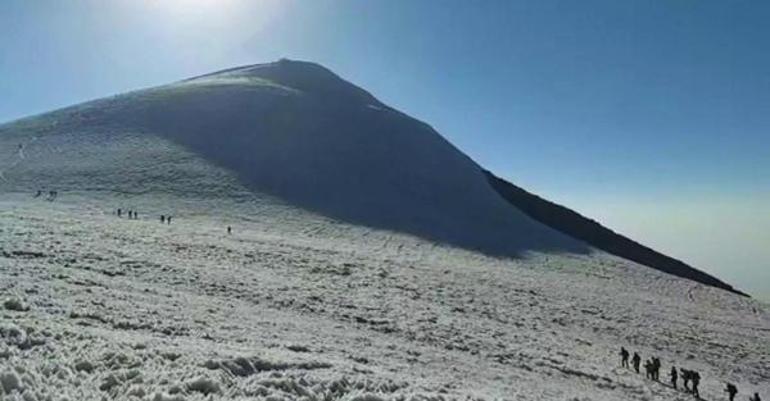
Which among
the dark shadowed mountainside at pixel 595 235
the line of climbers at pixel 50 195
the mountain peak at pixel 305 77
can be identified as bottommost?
the line of climbers at pixel 50 195

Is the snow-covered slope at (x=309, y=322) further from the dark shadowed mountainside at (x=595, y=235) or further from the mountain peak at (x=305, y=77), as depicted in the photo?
the mountain peak at (x=305, y=77)

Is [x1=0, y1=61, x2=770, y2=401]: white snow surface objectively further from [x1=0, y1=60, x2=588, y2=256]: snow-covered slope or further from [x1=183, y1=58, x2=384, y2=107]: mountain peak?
[x1=183, y1=58, x2=384, y2=107]: mountain peak

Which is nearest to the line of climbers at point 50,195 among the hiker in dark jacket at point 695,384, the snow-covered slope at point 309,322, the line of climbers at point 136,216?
the snow-covered slope at point 309,322

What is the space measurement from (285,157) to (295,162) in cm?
174

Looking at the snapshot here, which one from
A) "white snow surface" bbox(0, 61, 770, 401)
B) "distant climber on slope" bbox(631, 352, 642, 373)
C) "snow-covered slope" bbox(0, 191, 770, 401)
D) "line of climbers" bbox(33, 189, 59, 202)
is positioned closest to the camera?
"snow-covered slope" bbox(0, 191, 770, 401)

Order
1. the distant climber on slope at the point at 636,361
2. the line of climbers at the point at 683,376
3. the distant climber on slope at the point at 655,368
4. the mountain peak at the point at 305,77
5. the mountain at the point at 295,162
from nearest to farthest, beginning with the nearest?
the line of climbers at the point at 683,376 < the distant climber on slope at the point at 655,368 < the distant climber on slope at the point at 636,361 < the mountain at the point at 295,162 < the mountain peak at the point at 305,77

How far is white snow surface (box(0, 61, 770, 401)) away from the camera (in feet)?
33.9

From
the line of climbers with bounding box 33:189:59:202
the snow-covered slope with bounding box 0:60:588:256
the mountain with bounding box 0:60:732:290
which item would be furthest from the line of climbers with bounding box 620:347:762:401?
the line of climbers with bounding box 33:189:59:202

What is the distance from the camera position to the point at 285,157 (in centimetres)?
7150

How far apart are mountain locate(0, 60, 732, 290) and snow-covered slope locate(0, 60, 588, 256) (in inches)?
9.4

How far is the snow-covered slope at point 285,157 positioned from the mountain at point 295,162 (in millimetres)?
238

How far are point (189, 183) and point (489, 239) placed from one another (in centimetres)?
2957

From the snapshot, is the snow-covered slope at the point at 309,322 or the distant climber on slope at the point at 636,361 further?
the distant climber on slope at the point at 636,361

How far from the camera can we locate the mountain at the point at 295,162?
56.6 meters
